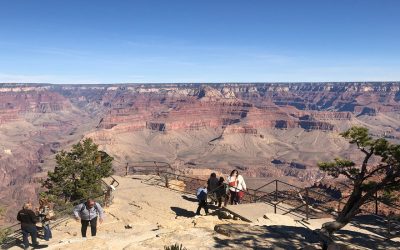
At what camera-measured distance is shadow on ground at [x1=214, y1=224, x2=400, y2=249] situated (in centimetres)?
1266

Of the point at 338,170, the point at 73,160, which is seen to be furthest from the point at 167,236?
the point at 73,160

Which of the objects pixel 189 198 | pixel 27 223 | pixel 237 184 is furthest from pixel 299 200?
pixel 27 223

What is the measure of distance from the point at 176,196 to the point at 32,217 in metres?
10.4

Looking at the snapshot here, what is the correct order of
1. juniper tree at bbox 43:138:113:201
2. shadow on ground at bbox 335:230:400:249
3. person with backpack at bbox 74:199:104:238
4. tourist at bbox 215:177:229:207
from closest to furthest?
shadow on ground at bbox 335:230:400:249 → person with backpack at bbox 74:199:104:238 → tourist at bbox 215:177:229:207 → juniper tree at bbox 43:138:113:201

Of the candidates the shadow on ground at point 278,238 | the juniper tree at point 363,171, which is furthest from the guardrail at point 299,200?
the juniper tree at point 363,171

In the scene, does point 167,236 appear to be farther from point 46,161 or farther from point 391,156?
point 46,161

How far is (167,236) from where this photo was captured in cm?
1352

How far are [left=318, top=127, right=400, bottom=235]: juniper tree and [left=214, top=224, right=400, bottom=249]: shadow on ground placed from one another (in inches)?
41.4

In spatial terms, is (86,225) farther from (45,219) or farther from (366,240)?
(366,240)

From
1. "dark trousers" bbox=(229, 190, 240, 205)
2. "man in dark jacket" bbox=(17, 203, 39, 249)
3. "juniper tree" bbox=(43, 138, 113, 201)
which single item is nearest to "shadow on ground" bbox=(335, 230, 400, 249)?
"dark trousers" bbox=(229, 190, 240, 205)

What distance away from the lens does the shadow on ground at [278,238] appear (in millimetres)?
12664

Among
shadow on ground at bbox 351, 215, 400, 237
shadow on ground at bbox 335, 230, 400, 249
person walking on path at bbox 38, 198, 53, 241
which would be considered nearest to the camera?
shadow on ground at bbox 335, 230, 400, 249

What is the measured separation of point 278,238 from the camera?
1339cm

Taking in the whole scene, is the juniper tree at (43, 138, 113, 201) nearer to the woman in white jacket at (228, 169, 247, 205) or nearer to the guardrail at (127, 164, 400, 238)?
the guardrail at (127, 164, 400, 238)
